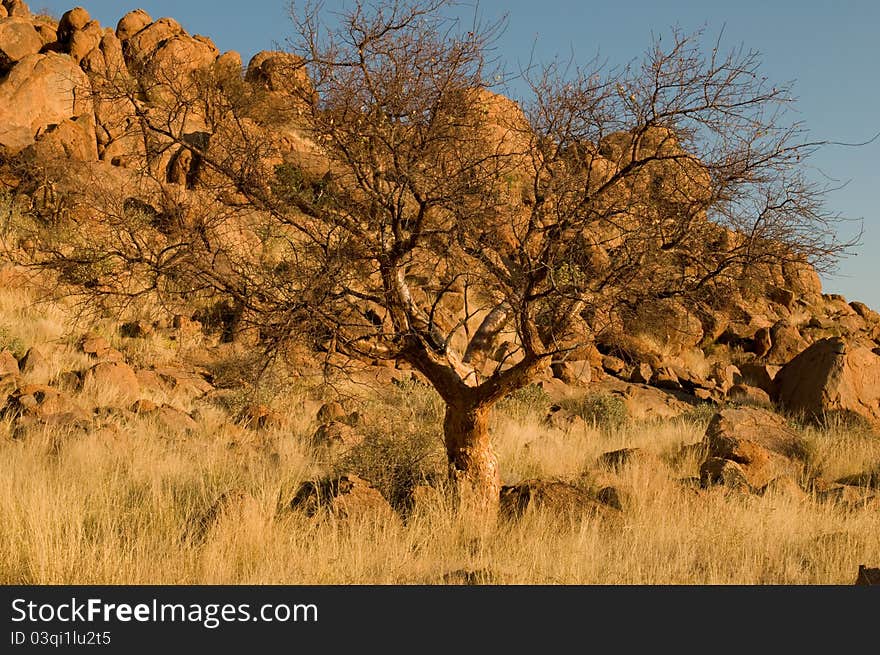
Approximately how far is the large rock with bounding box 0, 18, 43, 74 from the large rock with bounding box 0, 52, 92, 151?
1797mm

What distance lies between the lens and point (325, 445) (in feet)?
36.0

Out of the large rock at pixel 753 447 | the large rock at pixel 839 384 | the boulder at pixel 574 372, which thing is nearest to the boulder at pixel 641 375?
the boulder at pixel 574 372

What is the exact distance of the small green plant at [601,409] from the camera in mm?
15664

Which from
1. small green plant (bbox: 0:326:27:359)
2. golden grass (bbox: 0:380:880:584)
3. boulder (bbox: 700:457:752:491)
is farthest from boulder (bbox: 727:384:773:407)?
small green plant (bbox: 0:326:27:359)

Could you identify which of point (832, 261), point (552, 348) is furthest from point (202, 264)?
point (832, 261)

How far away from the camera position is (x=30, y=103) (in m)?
23.6

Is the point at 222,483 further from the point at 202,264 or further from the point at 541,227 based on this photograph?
the point at 541,227

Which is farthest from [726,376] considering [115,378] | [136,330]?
[115,378]

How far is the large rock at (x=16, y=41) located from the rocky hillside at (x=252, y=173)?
0.05 meters

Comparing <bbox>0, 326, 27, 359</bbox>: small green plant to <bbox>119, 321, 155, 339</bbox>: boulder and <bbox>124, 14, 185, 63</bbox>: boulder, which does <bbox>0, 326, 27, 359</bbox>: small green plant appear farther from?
<bbox>124, 14, 185, 63</bbox>: boulder

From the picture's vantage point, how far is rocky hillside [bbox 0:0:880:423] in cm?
841

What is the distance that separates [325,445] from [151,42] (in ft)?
80.3

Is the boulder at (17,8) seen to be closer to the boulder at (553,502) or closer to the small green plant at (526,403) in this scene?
the small green plant at (526,403)

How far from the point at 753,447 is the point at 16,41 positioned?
1051 inches
